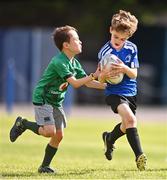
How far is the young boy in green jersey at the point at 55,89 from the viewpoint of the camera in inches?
409

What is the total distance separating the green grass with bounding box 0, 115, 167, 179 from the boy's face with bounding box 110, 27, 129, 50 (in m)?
1.64

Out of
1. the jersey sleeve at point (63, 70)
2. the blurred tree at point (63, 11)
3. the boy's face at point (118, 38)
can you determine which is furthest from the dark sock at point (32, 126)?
the blurred tree at point (63, 11)

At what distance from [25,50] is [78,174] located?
71.4ft

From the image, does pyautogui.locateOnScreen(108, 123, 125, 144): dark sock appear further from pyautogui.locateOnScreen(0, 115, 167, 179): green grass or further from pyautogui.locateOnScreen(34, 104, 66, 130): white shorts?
pyautogui.locateOnScreen(34, 104, 66, 130): white shorts

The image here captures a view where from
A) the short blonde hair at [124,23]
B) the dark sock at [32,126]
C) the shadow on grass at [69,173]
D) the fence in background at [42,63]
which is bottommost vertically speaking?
the fence in background at [42,63]

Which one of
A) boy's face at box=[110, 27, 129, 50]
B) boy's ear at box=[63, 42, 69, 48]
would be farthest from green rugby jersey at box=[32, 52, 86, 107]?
boy's face at box=[110, 27, 129, 50]

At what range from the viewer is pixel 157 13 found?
38.2 metres

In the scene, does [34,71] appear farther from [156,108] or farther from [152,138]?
[152,138]

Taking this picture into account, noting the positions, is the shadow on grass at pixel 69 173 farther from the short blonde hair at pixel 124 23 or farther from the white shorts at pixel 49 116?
the short blonde hair at pixel 124 23

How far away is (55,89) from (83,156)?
3.35m

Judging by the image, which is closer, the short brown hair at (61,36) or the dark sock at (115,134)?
the short brown hair at (61,36)

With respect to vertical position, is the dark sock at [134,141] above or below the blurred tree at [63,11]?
above

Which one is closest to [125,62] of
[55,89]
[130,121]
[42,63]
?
[130,121]

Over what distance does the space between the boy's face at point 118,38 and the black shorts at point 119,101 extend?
0.65 metres
